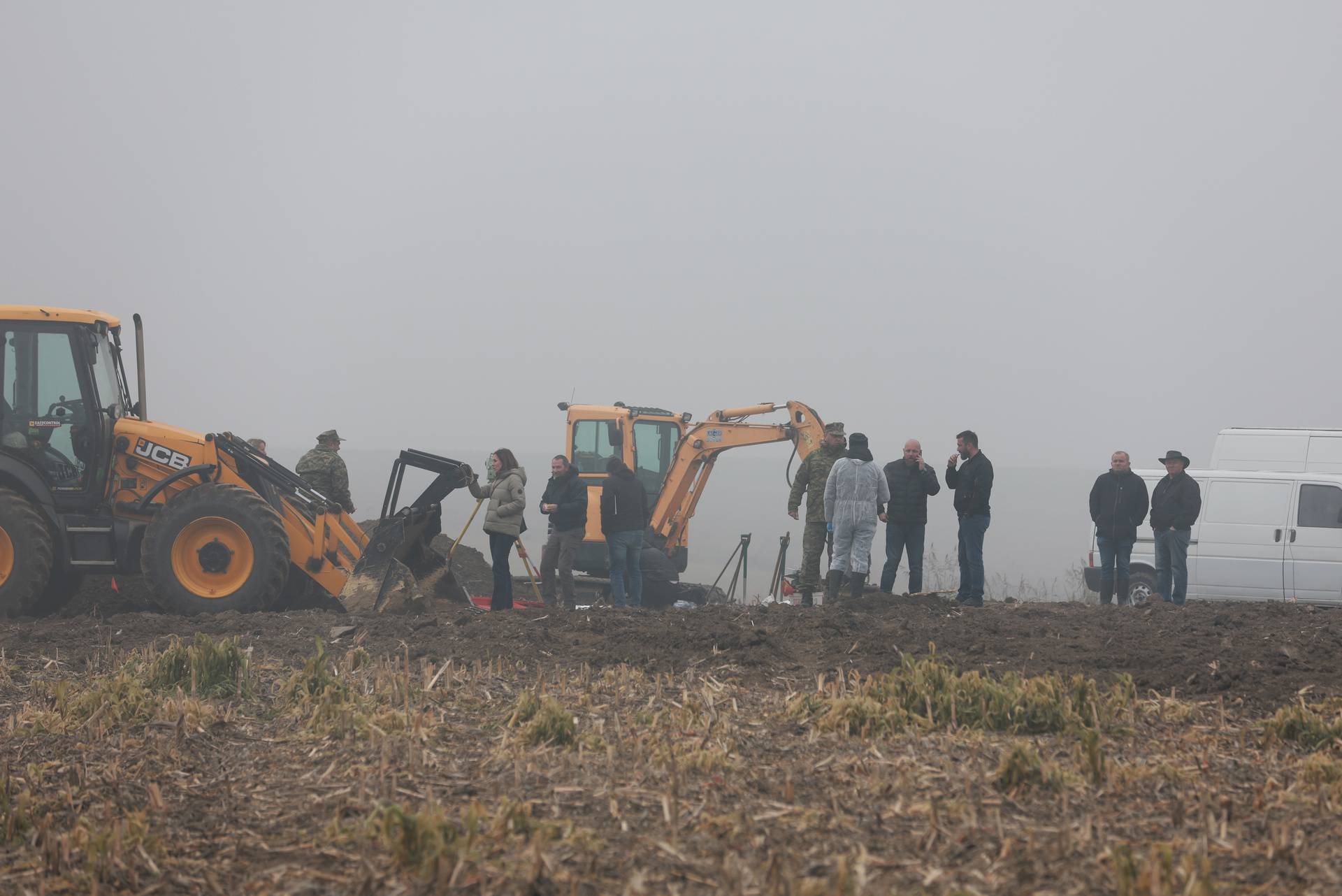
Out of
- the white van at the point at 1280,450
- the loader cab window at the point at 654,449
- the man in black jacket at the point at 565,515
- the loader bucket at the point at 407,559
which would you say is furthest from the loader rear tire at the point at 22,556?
the white van at the point at 1280,450

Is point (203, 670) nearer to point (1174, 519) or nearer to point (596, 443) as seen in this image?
point (596, 443)

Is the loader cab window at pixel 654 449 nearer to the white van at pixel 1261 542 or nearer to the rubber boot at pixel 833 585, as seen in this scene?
the rubber boot at pixel 833 585

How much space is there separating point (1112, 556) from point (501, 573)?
660 centimetres

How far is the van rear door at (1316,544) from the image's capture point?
13617 mm

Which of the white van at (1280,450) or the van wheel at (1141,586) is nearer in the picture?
the van wheel at (1141,586)

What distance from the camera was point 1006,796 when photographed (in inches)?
167

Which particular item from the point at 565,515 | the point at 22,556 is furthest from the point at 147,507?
the point at 565,515

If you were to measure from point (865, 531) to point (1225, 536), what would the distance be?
5605 mm

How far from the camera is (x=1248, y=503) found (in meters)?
14.2

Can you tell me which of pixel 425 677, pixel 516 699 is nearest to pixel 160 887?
pixel 516 699

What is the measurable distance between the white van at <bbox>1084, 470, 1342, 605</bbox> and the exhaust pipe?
1068 cm

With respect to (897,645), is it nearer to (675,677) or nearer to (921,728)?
(675,677)

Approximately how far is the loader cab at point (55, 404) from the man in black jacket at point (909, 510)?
7.64m

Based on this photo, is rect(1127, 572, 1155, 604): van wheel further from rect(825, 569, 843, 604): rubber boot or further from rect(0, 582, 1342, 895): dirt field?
rect(0, 582, 1342, 895): dirt field
